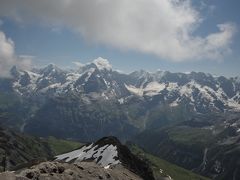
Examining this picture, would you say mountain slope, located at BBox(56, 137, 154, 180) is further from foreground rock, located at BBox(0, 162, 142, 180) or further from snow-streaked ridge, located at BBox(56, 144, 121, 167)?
foreground rock, located at BBox(0, 162, 142, 180)

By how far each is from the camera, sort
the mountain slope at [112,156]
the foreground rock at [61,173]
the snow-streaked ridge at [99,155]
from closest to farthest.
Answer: the foreground rock at [61,173] < the mountain slope at [112,156] < the snow-streaked ridge at [99,155]

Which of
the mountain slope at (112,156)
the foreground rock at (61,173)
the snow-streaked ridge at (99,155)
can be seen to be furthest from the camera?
the snow-streaked ridge at (99,155)

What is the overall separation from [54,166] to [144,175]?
2530 inches

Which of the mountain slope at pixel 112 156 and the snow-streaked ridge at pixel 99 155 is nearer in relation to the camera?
the mountain slope at pixel 112 156

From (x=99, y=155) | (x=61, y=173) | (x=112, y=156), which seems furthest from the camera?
(x=99, y=155)

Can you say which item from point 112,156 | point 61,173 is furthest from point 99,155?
point 61,173

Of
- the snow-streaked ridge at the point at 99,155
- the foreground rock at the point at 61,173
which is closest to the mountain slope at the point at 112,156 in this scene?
the snow-streaked ridge at the point at 99,155

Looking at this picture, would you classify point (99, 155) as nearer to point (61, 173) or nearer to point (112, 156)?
point (112, 156)

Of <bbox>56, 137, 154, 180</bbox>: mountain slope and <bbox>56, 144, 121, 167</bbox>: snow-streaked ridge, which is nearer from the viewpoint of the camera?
<bbox>56, 137, 154, 180</bbox>: mountain slope

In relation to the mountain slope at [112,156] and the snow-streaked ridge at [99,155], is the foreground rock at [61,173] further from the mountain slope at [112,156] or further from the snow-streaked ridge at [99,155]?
the snow-streaked ridge at [99,155]

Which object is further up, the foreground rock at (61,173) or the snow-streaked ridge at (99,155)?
the foreground rock at (61,173)

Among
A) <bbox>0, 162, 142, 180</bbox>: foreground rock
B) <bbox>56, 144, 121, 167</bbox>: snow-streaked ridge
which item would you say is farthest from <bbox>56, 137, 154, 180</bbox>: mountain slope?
<bbox>0, 162, 142, 180</bbox>: foreground rock

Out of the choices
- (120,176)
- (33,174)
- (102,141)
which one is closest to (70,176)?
(33,174)

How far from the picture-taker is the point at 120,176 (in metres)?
90.1
